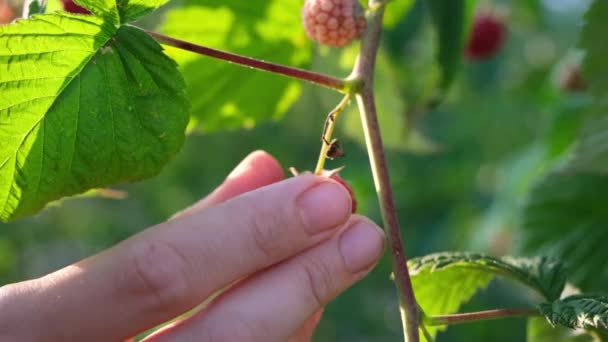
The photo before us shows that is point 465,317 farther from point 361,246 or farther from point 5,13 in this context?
point 5,13

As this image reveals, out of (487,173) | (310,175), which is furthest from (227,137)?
(310,175)

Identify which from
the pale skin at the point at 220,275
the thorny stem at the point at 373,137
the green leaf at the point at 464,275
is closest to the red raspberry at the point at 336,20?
the thorny stem at the point at 373,137

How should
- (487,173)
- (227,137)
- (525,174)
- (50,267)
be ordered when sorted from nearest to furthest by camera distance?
1. (525,174)
2. (487,173)
3. (50,267)
4. (227,137)

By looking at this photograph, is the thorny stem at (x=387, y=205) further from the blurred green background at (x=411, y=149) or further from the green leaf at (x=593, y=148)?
the green leaf at (x=593, y=148)

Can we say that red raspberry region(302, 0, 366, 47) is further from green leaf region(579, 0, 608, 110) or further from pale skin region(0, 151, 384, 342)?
green leaf region(579, 0, 608, 110)

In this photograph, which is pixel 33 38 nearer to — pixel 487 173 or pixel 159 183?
pixel 487 173
